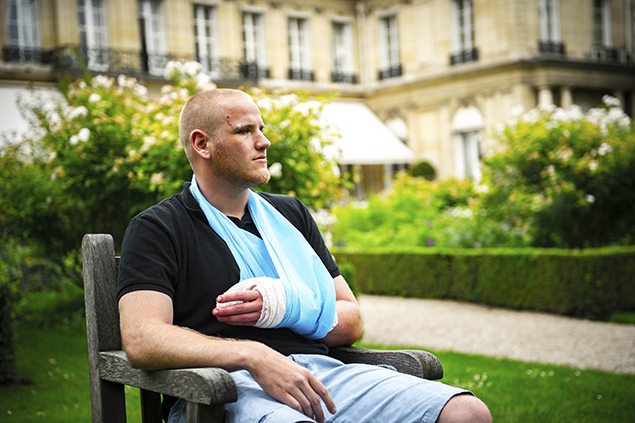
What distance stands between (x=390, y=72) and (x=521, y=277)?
18484mm

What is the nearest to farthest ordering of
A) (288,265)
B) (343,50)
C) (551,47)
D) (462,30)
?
(288,265) < (551,47) < (462,30) < (343,50)

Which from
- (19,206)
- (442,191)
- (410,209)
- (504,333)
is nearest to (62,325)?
(19,206)

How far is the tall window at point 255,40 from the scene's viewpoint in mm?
27109

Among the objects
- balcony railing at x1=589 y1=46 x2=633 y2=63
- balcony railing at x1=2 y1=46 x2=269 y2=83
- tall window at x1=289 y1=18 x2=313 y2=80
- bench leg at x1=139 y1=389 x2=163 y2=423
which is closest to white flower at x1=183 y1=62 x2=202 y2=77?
bench leg at x1=139 y1=389 x2=163 y2=423

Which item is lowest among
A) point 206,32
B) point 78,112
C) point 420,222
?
point 420,222

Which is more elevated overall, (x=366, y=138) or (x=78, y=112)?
(x=366, y=138)

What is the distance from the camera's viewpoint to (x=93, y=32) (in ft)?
79.5

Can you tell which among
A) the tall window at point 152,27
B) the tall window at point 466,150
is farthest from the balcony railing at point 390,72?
the tall window at point 152,27

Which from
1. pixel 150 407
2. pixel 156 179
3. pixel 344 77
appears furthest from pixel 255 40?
pixel 150 407

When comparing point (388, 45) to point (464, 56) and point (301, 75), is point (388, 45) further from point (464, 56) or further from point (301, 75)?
point (464, 56)

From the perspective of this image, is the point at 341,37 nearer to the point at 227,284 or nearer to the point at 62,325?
the point at 62,325

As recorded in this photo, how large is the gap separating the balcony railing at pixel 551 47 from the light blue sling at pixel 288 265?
946 inches

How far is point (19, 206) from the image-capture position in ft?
30.5

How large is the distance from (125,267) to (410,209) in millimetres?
14293
